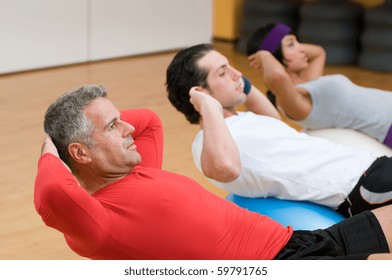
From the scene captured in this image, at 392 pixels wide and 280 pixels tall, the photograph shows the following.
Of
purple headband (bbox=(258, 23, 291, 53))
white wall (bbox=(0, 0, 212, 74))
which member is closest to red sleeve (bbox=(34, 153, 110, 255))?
purple headband (bbox=(258, 23, 291, 53))

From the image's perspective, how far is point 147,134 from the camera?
7.68 feet

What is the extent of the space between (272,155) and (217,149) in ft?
0.95

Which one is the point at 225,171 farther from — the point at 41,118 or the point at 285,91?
the point at 41,118

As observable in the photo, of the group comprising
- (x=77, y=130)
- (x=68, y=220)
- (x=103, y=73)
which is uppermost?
(x=77, y=130)

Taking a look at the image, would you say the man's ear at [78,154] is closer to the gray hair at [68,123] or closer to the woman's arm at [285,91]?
the gray hair at [68,123]

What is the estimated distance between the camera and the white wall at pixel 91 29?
18.4 feet

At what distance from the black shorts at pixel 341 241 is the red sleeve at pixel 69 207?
515mm

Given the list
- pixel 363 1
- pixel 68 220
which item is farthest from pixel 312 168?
pixel 363 1

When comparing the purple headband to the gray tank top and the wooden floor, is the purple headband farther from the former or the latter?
the wooden floor

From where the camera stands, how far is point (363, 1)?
6344 mm

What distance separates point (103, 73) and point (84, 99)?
375 cm

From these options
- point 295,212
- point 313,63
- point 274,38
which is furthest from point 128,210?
point 313,63

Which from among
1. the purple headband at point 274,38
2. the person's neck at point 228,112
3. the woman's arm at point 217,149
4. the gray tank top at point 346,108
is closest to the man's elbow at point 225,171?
the woman's arm at point 217,149

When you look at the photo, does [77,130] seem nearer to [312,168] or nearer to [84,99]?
[84,99]
